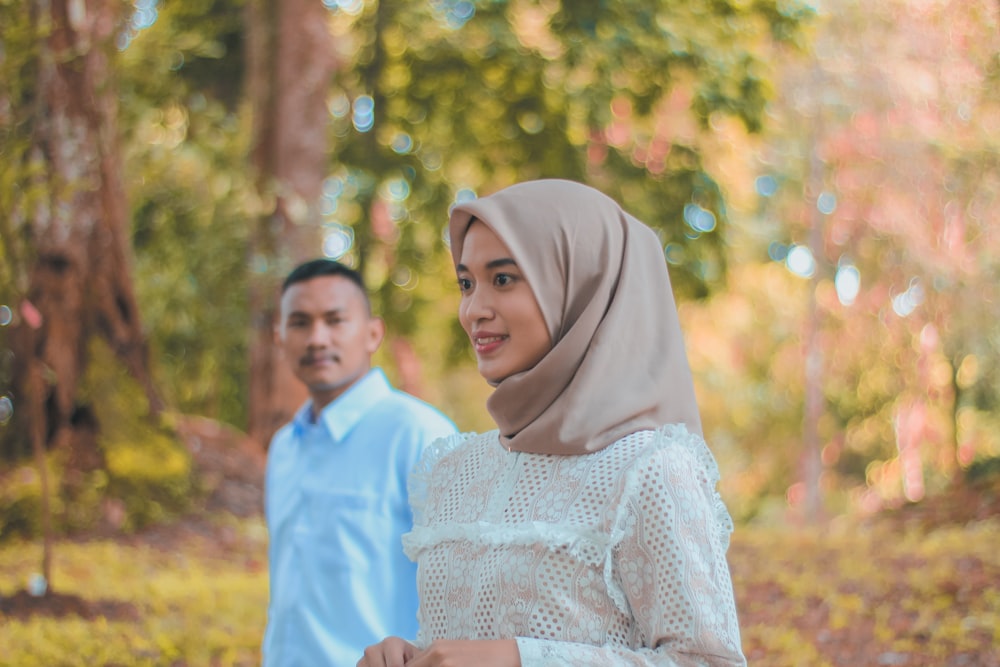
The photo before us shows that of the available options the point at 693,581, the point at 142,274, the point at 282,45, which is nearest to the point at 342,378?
the point at 693,581

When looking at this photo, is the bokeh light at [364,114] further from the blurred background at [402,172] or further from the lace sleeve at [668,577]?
the lace sleeve at [668,577]

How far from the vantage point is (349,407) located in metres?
3.19

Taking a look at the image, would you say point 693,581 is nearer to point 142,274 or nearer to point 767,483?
point 142,274

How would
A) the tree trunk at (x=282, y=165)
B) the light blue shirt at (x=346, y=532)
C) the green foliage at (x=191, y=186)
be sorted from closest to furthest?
1. the light blue shirt at (x=346, y=532)
2. the tree trunk at (x=282, y=165)
3. the green foliage at (x=191, y=186)

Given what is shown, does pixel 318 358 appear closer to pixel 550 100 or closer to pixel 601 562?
pixel 601 562

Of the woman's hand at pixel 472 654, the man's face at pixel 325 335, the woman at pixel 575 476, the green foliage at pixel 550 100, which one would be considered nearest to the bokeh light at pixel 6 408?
the green foliage at pixel 550 100

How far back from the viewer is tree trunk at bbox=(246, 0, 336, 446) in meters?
8.67

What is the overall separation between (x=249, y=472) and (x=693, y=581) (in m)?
7.56

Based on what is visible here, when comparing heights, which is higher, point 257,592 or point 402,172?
point 402,172

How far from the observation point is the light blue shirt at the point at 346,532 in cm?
288

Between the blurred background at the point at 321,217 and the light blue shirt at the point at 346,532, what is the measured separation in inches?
86.6

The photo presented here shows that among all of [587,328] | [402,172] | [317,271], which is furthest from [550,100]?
[587,328]

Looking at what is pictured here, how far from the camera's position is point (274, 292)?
8.59 m

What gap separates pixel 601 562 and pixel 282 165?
760cm
